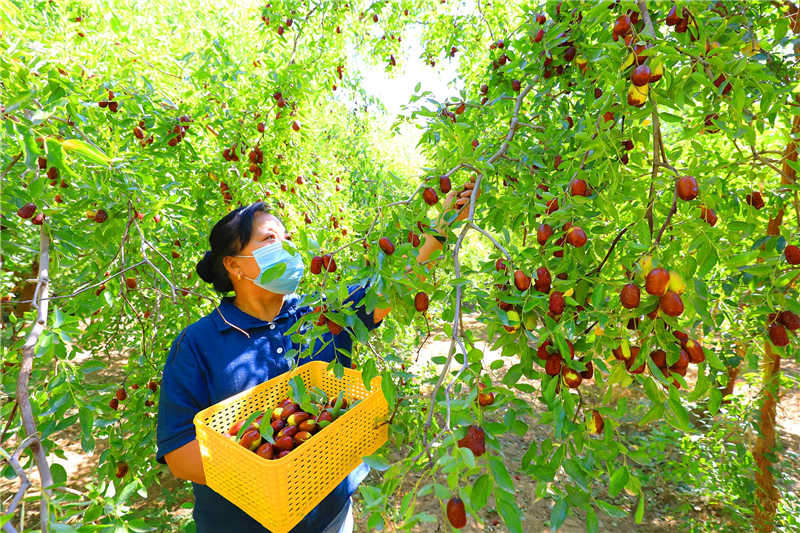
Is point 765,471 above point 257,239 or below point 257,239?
below

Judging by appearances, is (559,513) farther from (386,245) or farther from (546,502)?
(546,502)

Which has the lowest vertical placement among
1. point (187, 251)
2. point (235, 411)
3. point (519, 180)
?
point (235, 411)

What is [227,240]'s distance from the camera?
1748mm

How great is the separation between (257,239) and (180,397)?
0.69 metres

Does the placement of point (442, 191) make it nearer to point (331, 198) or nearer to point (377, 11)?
point (331, 198)

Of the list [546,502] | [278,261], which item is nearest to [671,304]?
[278,261]

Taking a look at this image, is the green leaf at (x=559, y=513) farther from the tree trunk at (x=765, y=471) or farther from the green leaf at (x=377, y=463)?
the tree trunk at (x=765, y=471)

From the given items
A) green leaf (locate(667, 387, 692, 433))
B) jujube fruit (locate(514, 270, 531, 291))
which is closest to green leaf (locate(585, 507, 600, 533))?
green leaf (locate(667, 387, 692, 433))

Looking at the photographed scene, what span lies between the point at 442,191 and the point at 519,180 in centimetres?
60

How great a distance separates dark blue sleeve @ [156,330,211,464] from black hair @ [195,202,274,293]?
0.36 metres

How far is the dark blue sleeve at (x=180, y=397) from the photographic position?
4.64ft

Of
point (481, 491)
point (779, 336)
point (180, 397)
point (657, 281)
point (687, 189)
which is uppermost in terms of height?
point (687, 189)

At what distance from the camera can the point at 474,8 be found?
323 cm

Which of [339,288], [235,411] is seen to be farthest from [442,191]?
[235,411]
